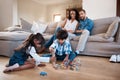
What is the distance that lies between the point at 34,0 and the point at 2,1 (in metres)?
1.78

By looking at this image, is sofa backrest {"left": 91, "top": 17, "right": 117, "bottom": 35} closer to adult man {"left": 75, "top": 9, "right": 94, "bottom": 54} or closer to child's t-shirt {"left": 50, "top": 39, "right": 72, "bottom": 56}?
adult man {"left": 75, "top": 9, "right": 94, "bottom": 54}

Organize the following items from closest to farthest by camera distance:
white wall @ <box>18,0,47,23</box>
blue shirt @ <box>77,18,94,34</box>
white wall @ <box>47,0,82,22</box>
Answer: blue shirt @ <box>77,18,94,34</box> → white wall @ <box>18,0,47,23</box> → white wall @ <box>47,0,82,22</box>

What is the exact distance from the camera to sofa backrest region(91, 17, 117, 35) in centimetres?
311

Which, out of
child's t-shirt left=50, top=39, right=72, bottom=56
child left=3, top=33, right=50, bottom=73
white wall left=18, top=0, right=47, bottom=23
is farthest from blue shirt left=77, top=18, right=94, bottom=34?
white wall left=18, top=0, right=47, bottom=23

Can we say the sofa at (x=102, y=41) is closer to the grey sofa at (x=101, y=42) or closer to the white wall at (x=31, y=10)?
the grey sofa at (x=101, y=42)

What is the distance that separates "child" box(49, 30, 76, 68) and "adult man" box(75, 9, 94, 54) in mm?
529

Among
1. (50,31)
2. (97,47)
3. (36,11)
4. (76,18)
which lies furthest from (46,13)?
(97,47)

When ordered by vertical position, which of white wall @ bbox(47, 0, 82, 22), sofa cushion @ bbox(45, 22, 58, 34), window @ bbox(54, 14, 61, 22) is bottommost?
sofa cushion @ bbox(45, 22, 58, 34)

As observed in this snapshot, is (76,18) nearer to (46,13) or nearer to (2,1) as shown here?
(2,1)

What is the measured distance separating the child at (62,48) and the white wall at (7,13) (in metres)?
3.78

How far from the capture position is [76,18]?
334cm

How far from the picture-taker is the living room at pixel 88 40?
5.80 feet

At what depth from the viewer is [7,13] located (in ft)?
19.2

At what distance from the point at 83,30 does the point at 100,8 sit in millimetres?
2208
